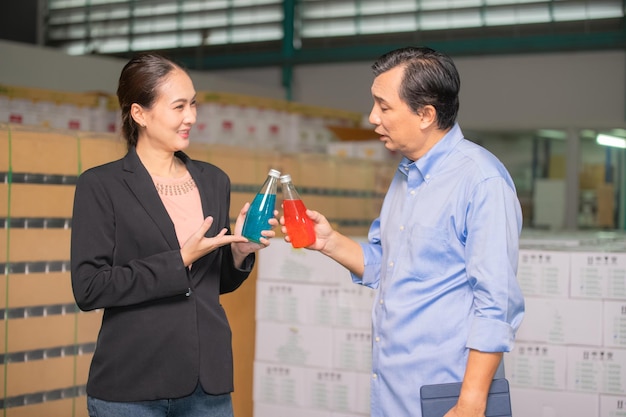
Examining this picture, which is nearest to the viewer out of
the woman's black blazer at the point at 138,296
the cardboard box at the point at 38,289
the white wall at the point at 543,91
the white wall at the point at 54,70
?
the woman's black blazer at the point at 138,296

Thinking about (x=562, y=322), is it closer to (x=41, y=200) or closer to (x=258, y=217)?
(x=258, y=217)

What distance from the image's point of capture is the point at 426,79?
2127 millimetres


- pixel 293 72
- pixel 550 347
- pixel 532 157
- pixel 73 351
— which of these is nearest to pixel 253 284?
pixel 73 351

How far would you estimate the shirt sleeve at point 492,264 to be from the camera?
1.99 meters

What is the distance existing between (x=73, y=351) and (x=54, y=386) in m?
0.18

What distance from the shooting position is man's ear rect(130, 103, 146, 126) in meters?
2.29

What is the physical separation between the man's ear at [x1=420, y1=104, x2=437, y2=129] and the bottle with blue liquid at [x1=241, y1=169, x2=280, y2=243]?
462mm

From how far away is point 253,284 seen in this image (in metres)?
4.34

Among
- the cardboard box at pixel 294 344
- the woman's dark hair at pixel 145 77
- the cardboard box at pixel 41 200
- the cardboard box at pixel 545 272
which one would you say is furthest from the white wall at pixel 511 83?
the woman's dark hair at pixel 145 77

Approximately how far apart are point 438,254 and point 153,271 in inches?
28.5

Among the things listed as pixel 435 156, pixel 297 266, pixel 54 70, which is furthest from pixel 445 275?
pixel 54 70

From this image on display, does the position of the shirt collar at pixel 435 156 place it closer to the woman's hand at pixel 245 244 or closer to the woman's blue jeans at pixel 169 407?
the woman's hand at pixel 245 244

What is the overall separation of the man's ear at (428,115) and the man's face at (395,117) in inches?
0.4

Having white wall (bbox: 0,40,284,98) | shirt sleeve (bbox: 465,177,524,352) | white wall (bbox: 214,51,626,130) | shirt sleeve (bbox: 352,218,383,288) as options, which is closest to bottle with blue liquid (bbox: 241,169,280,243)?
shirt sleeve (bbox: 352,218,383,288)
